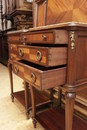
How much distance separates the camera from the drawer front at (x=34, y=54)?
84 centimetres

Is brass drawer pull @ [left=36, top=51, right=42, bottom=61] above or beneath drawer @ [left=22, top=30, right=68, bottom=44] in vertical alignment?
beneath

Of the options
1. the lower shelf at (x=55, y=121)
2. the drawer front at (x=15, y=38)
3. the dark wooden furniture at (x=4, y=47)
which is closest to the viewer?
the lower shelf at (x=55, y=121)

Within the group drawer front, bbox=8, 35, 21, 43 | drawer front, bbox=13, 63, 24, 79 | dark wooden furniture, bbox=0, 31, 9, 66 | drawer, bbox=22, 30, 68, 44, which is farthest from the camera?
dark wooden furniture, bbox=0, 31, 9, 66

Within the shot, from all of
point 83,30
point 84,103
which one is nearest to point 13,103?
point 84,103

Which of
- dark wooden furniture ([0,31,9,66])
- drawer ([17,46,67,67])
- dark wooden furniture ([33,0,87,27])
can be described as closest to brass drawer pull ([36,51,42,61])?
drawer ([17,46,67,67])

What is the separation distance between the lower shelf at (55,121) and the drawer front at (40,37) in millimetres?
714

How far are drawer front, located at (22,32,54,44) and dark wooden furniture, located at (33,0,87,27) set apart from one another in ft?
1.54

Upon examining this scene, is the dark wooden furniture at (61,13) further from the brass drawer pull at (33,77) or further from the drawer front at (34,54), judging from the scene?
the brass drawer pull at (33,77)

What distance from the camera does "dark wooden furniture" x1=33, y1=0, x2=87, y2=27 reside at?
1199 millimetres

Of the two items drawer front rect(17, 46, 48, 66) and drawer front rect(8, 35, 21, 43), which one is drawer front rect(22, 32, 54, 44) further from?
drawer front rect(8, 35, 21, 43)

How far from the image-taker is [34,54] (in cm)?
95

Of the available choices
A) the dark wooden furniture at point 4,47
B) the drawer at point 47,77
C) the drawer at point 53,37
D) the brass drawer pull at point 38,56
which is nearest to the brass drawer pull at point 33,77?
the drawer at point 47,77

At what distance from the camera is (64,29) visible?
2.61 ft

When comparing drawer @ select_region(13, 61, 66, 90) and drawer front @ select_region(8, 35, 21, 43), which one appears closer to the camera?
drawer @ select_region(13, 61, 66, 90)
